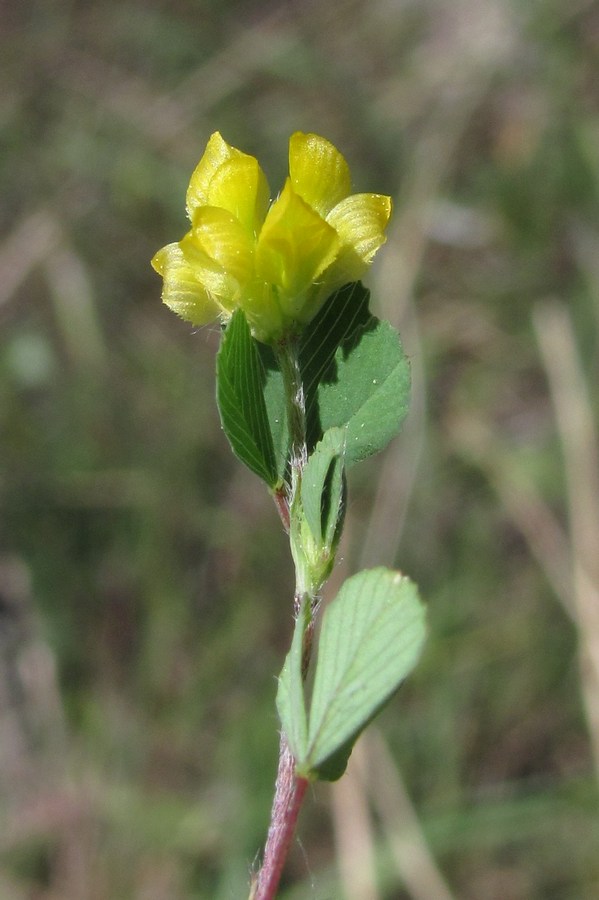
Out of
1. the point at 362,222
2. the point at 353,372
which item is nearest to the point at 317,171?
the point at 362,222

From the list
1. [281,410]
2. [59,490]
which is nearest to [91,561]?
[59,490]

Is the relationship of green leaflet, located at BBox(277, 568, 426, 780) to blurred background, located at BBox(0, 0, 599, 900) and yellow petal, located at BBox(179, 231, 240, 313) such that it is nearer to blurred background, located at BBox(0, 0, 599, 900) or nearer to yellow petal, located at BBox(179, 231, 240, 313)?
yellow petal, located at BBox(179, 231, 240, 313)

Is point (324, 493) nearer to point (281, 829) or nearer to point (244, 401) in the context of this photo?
point (244, 401)

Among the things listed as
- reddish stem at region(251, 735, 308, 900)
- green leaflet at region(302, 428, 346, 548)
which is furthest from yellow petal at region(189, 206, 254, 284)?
reddish stem at region(251, 735, 308, 900)

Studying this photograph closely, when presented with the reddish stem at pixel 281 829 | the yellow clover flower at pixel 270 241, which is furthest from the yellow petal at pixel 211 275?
the reddish stem at pixel 281 829

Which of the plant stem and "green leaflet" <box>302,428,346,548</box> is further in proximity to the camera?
"green leaflet" <box>302,428,346,548</box>

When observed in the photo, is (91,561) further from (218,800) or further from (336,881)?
(336,881)

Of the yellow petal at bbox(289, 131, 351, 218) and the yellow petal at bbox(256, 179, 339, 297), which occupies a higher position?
the yellow petal at bbox(289, 131, 351, 218)

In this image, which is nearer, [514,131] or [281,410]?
[281,410]
